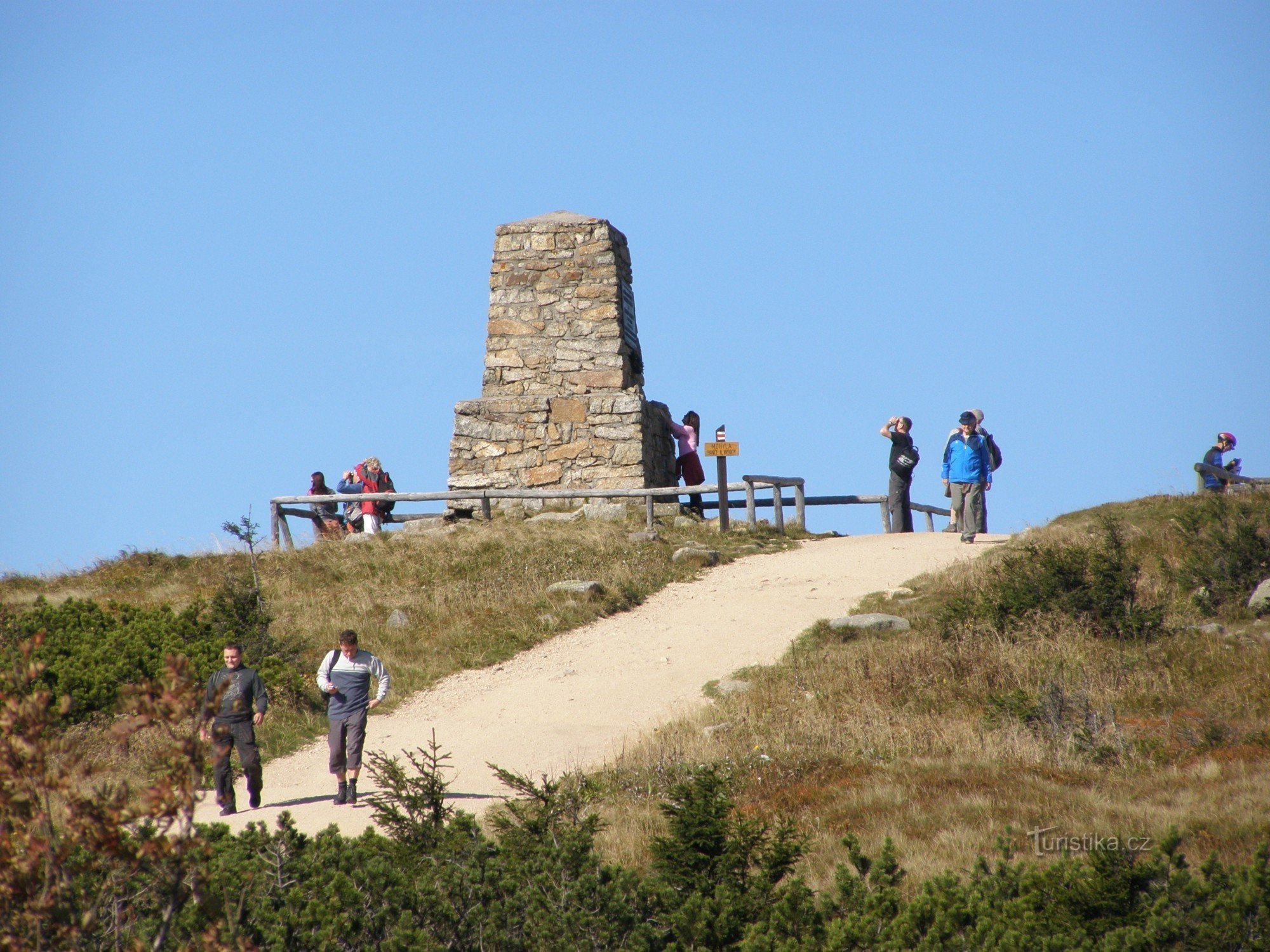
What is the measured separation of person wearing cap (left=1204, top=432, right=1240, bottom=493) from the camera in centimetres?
1836

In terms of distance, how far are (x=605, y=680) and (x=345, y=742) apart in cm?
362

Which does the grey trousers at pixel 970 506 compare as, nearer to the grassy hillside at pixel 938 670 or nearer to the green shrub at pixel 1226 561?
the grassy hillside at pixel 938 670

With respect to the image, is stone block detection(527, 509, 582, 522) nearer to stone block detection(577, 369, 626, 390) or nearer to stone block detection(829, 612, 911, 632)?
stone block detection(577, 369, 626, 390)

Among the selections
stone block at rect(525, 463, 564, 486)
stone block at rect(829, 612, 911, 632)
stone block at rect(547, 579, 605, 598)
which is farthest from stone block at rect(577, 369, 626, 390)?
stone block at rect(829, 612, 911, 632)

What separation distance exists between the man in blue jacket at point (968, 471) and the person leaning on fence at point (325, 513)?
977 centimetres

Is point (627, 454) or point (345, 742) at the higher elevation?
point (627, 454)

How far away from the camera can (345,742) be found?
374 inches

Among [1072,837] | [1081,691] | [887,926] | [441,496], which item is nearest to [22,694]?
[887,926]

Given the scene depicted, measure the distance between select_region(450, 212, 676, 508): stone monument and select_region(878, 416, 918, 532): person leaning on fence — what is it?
12.9 ft

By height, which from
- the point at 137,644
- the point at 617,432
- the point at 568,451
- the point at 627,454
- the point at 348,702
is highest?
the point at 617,432

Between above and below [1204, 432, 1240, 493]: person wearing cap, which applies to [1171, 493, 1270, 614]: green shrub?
below

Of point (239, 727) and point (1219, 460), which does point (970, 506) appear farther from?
point (239, 727)

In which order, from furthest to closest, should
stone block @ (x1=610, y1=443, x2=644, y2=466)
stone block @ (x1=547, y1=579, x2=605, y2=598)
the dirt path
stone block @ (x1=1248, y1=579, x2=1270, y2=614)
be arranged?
stone block @ (x1=610, y1=443, x2=644, y2=466) → stone block @ (x1=547, y1=579, x2=605, y2=598) → stone block @ (x1=1248, y1=579, x2=1270, y2=614) → the dirt path

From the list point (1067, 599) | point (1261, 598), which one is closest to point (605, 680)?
point (1067, 599)
